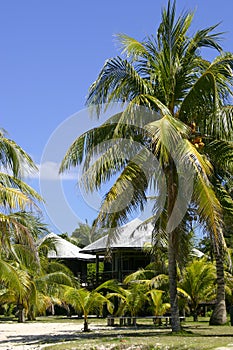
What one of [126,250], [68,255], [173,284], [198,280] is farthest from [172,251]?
[68,255]

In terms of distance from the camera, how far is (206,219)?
12906 millimetres

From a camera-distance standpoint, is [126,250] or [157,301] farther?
[126,250]

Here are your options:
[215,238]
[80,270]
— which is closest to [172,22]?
[215,238]

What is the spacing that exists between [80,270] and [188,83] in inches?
1175

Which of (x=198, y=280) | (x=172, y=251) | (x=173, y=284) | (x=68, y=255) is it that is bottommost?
(x=173, y=284)

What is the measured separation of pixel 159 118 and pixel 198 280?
9097mm

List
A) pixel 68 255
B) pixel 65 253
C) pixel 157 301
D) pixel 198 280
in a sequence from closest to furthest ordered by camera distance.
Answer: pixel 157 301 < pixel 198 280 < pixel 68 255 < pixel 65 253

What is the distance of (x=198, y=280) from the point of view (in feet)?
71.1

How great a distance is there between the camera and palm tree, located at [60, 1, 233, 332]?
14406 mm

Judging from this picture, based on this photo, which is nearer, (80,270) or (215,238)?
(215,238)

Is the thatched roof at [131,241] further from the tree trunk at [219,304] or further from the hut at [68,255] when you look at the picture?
the tree trunk at [219,304]

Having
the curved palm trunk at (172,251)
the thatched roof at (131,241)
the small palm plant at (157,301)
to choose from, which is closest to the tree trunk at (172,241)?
the curved palm trunk at (172,251)

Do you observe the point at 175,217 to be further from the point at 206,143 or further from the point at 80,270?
the point at 80,270

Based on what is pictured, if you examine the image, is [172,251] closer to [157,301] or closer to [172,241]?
[172,241]
